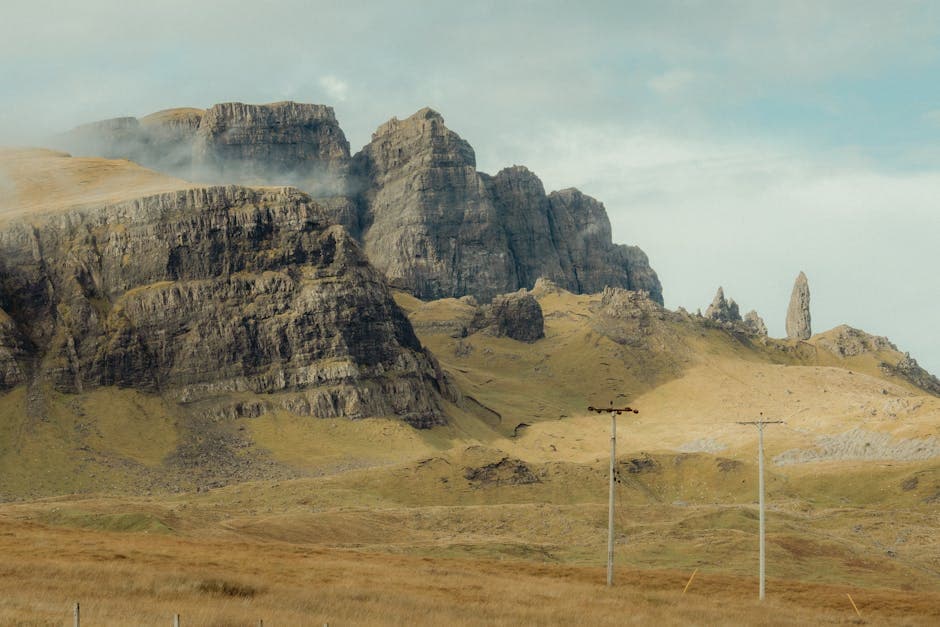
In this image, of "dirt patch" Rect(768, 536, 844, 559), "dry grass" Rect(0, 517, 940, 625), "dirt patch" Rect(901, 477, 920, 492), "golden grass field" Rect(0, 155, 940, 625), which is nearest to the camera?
"dry grass" Rect(0, 517, 940, 625)

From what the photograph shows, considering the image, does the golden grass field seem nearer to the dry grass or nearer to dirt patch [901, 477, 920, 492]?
the dry grass

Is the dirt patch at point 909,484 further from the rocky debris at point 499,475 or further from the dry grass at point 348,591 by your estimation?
the dry grass at point 348,591

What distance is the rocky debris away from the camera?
7628 inches

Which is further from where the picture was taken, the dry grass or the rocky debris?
the rocky debris

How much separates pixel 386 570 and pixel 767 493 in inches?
5022

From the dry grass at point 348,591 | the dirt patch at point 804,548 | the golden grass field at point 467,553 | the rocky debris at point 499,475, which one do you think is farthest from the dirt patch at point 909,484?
the dry grass at point 348,591

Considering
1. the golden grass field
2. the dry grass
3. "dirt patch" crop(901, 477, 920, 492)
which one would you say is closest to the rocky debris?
the golden grass field

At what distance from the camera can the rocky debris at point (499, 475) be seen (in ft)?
636

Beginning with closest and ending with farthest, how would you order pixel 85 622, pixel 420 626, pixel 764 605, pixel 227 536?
pixel 85 622, pixel 420 626, pixel 764 605, pixel 227 536

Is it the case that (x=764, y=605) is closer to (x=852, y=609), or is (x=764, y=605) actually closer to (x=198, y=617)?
(x=852, y=609)

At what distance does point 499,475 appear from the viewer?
196 metres

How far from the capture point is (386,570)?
262 feet

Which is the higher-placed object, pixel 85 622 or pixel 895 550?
pixel 85 622

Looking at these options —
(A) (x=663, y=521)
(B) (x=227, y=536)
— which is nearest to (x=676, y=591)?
(B) (x=227, y=536)
